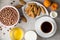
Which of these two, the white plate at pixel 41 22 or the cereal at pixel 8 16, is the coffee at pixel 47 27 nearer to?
the white plate at pixel 41 22

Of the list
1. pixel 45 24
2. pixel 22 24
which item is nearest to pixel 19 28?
pixel 22 24

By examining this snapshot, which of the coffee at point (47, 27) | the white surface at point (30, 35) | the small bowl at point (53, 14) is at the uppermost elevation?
the small bowl at point (53, 14)

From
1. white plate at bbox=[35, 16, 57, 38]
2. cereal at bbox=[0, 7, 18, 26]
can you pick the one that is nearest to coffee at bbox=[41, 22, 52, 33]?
white plate at bbox=[35, 16, 57, 38]

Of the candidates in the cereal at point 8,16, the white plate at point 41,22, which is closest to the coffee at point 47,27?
the white plate at point 41,22

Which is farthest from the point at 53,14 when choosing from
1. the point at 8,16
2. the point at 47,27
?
the point at 8,16

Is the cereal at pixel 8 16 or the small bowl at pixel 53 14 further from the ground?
the small bowl at pixel 53 14

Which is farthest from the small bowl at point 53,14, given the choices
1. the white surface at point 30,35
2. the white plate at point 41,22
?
the white surface at point 30,35

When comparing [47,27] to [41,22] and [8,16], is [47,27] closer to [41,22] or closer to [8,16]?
Answer: [41,22]

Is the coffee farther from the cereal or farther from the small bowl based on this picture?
the cereal

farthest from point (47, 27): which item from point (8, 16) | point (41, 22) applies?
point (8, 16)

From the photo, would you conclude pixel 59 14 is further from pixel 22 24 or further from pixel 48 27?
pixel 22 24

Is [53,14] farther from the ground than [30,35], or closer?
farther from the ground
